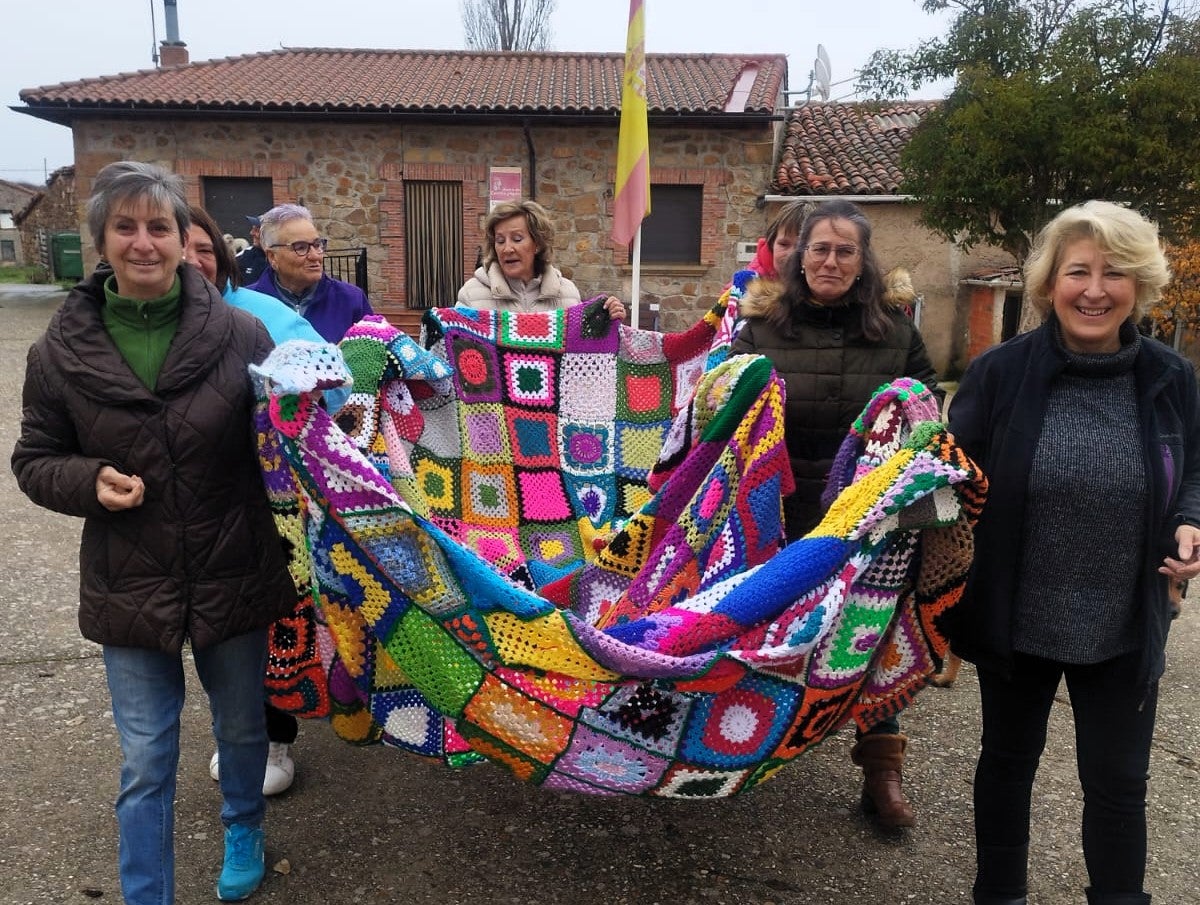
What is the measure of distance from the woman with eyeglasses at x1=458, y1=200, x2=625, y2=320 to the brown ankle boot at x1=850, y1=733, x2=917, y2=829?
1.49m

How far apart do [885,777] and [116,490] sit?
72.7 inches

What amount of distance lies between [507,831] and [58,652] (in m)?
1.89

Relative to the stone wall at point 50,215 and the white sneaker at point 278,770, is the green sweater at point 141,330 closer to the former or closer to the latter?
the white sneaker at point 278,770

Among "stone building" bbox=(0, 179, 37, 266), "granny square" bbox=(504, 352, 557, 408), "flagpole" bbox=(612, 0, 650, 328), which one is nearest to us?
"granny square" bbox=(504, 352, 557, 408)

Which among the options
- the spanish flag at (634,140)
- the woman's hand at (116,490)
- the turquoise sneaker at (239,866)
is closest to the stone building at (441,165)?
the spanish flag at (634,140)

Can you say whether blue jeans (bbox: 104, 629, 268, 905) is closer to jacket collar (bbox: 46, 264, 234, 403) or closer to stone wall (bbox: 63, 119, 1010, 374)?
jacket collar (bbox: 46, 264, 234, 403)

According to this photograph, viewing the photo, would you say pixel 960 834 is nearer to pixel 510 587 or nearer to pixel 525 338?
pixel 510 587

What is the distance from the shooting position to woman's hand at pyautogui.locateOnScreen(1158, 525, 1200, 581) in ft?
5.37

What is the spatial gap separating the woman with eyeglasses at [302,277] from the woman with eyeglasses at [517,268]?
387 mm

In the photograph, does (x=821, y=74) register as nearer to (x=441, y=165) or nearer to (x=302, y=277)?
(x=441, y=165)

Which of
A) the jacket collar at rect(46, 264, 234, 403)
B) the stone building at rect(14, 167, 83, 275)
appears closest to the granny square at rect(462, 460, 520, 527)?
the jacket collar at rect(46, 264, 234, 403)

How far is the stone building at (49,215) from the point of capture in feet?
101

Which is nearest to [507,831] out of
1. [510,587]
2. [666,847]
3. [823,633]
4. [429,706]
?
[666,847]

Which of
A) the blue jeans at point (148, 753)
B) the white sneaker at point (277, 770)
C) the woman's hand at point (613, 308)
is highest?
the woman's hand at point (613, 308)
